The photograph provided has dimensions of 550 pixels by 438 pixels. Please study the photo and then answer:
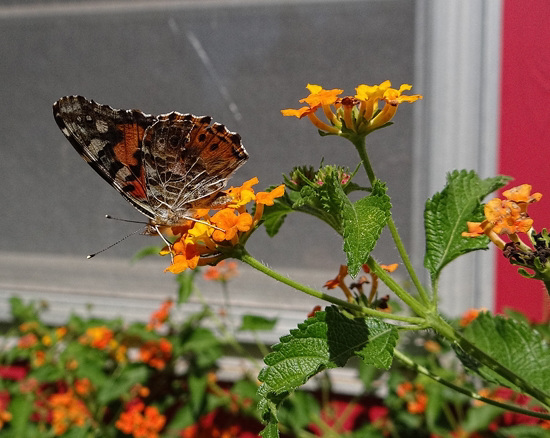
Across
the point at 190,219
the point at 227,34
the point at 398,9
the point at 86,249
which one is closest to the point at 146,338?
the point at 86,249

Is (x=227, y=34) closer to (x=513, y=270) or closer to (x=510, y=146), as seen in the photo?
(x=510, y=146)

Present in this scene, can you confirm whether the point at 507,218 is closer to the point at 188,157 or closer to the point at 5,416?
the point at 188,157

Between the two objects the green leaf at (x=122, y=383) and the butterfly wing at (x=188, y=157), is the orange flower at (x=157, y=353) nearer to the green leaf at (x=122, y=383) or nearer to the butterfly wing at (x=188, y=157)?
the green leaf at (x=122, y=383)

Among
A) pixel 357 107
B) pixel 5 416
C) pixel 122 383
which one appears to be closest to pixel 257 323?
pixel 122 383

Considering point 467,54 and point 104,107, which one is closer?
point 104,107

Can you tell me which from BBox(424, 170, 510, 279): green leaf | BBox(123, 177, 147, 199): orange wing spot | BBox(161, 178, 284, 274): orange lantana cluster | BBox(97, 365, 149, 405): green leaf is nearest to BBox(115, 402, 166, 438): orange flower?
BBox(97, 365, 149, 405): green leaf

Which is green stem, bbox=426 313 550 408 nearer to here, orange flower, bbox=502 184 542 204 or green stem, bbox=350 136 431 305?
green stem, bbox=350 136 431 305

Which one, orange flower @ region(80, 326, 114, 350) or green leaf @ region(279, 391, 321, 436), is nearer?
green leaf @ region(279, 391, 321, 436)

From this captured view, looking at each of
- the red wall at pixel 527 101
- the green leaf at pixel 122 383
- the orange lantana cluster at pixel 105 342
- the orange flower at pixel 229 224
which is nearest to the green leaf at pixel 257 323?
the green leaf at pixel 122 383
